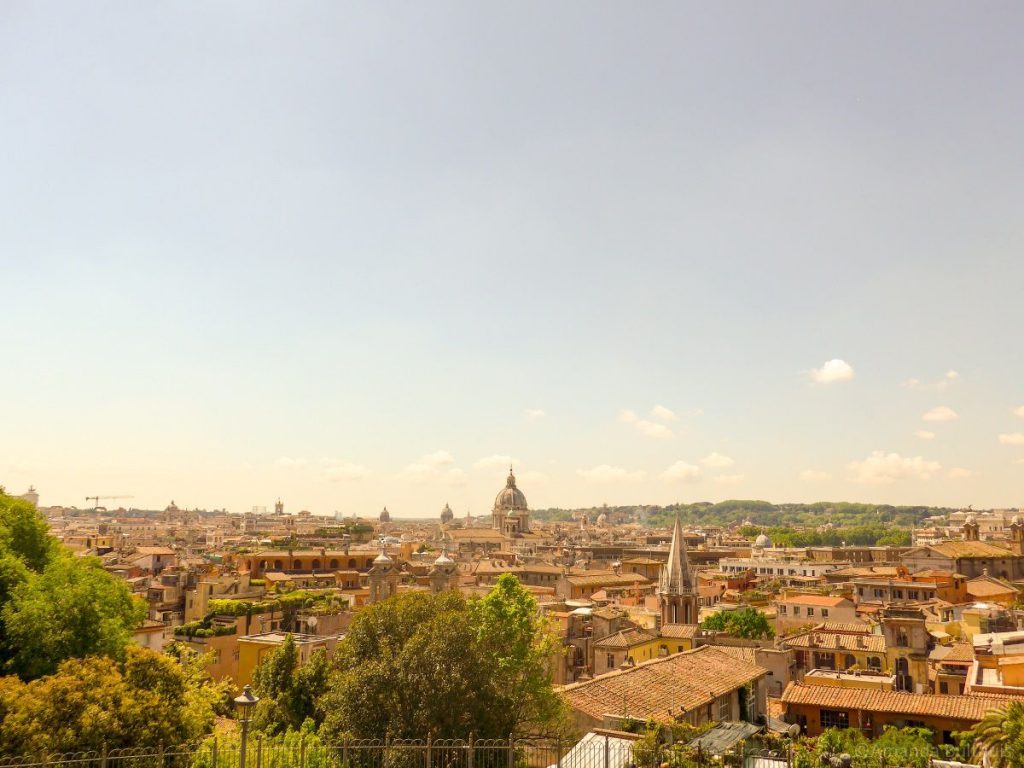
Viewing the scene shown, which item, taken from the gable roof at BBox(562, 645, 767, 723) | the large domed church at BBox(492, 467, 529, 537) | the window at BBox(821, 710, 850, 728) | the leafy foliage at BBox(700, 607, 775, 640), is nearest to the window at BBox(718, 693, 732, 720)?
the gable roof at BBox(562, 645, 767, 723)

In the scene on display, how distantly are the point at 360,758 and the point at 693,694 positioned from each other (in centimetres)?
1106

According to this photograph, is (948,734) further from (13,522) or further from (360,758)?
(13,522)

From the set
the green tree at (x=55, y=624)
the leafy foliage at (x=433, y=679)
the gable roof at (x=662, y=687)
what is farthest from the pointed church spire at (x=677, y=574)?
the green tree at (x=55, y=624)

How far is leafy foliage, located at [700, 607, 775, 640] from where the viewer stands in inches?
1726

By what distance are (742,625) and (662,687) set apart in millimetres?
21904

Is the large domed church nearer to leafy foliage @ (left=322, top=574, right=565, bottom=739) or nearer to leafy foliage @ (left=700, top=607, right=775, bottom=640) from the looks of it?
leafy foliage @ (left=700, top=607, right=775, bottom=640)

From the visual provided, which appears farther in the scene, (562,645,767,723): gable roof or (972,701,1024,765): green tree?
(562,645,767,723): gable roof

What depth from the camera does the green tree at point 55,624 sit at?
17844mm

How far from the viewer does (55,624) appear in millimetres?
18000

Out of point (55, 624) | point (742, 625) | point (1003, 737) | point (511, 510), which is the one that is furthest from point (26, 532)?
point (511, 510)

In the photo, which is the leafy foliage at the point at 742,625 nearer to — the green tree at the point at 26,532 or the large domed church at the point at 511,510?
the green tree at the point at 26,532

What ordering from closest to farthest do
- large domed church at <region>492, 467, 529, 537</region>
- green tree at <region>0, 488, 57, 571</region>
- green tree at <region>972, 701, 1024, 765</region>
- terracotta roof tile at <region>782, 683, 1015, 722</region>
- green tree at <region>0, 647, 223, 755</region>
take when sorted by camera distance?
1. green tree at <region>0, 647, 223, 755</region>
2. green tree at <region>972, 701, 1024, 765</region>
3. green tree at <region>0, 488, 57, 571</region>
4. terracotta roof tile at <region>782, 683, 1015, 722</region>
5. large domed church at <region>492, 467, 529, 537</region>

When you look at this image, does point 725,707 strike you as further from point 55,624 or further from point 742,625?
point 55,624

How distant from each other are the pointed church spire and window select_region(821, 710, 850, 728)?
20.8m
